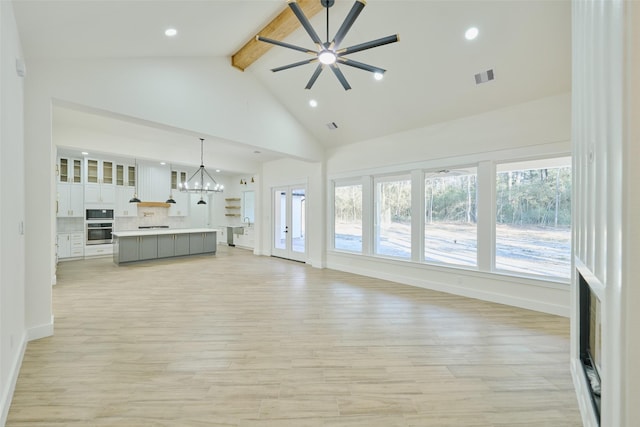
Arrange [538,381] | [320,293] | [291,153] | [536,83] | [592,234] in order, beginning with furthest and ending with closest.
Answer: [291,153], [320,293], [536,83], [538,381], [592,234]

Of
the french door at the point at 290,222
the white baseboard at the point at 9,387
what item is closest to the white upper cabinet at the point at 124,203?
the french door at the point at 290,222

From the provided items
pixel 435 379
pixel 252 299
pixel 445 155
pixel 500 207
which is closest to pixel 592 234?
pixel 435 379

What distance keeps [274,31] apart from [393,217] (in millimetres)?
4135

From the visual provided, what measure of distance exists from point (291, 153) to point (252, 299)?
129 inches

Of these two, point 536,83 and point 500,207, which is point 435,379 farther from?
point 536,83

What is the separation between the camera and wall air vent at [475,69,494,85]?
397 cm

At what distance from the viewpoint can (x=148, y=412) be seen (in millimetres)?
2006

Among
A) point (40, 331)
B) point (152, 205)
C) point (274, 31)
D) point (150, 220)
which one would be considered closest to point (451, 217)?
point (274, 31)

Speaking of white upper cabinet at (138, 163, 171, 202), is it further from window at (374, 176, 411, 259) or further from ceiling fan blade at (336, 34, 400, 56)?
ceiling fan blade at (336, 34, 400, 56)

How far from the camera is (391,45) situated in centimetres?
399

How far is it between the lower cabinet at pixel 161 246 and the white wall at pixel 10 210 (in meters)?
5.07

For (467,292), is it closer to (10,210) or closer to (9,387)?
(9,387)

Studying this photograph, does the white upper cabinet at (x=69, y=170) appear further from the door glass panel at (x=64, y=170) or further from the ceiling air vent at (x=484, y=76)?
the ceiling air vent at (x=484, y=76)

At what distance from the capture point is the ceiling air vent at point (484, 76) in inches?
156
